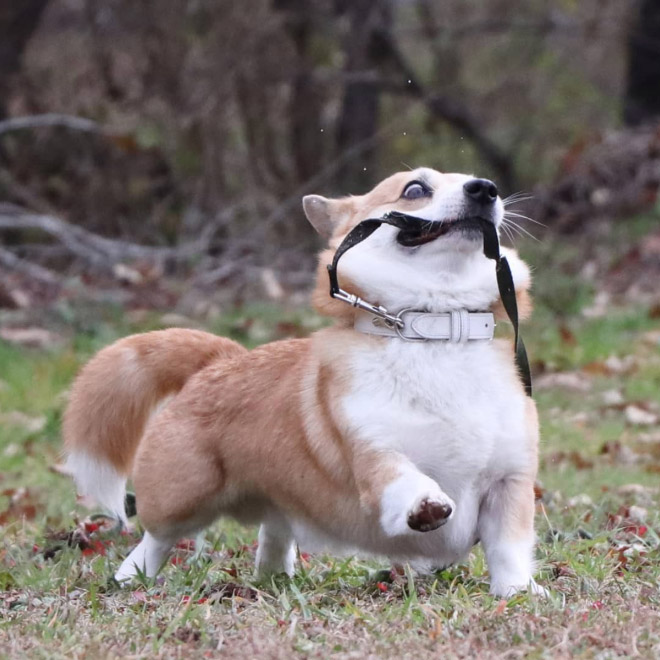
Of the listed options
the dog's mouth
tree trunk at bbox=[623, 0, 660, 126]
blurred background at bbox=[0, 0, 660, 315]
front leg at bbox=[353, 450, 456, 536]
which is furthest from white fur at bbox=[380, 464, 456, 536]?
tree trunk at bbox=[623, 0, 660, 126]

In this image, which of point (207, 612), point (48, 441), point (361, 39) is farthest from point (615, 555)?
point (361, 39)

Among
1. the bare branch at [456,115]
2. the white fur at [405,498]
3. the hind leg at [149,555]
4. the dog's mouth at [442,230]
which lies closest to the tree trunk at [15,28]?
the bare branch at [456,115]

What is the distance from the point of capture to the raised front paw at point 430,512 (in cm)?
339

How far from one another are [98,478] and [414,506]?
5.39 ft

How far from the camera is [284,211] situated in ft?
38.9

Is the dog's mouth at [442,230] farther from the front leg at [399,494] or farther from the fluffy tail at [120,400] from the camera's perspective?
the fluffy tail at [120,400]

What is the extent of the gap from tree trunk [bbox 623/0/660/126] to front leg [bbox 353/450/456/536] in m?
11.7

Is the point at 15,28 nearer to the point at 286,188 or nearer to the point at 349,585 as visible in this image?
the point at 286,188

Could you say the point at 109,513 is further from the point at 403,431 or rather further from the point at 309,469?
the point at 403,431

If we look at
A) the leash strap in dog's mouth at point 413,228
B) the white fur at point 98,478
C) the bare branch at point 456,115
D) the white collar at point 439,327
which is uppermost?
the leash strap in dog's mouth at point 413,228

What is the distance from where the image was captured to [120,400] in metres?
4.64

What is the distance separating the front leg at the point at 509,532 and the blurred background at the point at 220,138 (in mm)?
6546

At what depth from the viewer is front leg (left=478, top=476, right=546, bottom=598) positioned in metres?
3.73

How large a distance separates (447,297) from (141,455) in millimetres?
1284
